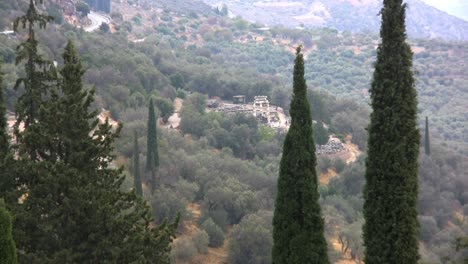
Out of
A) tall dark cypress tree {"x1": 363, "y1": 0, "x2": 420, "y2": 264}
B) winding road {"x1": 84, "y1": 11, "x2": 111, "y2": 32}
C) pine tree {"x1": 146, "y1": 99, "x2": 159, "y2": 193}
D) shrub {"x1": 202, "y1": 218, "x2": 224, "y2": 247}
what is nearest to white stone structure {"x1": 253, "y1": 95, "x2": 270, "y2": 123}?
pine tree {"x1": 146, "y1": 99, "x2": 159, "y2": 193}

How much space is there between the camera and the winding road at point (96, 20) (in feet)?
271

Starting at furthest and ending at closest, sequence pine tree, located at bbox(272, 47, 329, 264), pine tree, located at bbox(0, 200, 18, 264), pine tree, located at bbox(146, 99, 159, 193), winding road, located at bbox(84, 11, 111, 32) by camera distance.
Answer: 1. winding road, located at bbox(84, 11, 111, 32)
2. pine tree, located at bbox(146, 99, 159, 193)
3. pine tree, located at bbox(272, 47, 329, 264)
4. pine tree, located at bbox(0, 200, 18, 264)

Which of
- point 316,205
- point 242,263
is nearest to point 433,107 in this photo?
point 242,263

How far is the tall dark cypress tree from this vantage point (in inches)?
505

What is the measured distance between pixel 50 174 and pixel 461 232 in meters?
35.4

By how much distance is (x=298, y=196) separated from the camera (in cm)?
1398

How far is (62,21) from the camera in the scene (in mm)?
74062

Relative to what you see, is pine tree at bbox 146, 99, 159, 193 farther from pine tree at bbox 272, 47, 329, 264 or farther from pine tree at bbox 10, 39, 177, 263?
pine tree at bbox 272, 47, 329, 264

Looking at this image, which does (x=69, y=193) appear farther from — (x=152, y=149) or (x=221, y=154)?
(x=221, y=154)

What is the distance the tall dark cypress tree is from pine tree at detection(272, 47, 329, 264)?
3.83 ft

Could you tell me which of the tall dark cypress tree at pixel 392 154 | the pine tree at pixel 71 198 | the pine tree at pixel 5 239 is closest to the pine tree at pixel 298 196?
the tall dark cypress tree at pixel 392 154

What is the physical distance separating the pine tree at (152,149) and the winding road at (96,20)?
43.5 metres

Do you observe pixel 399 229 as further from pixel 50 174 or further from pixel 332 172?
pixel 332 172

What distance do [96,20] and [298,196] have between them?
84.8 meters
